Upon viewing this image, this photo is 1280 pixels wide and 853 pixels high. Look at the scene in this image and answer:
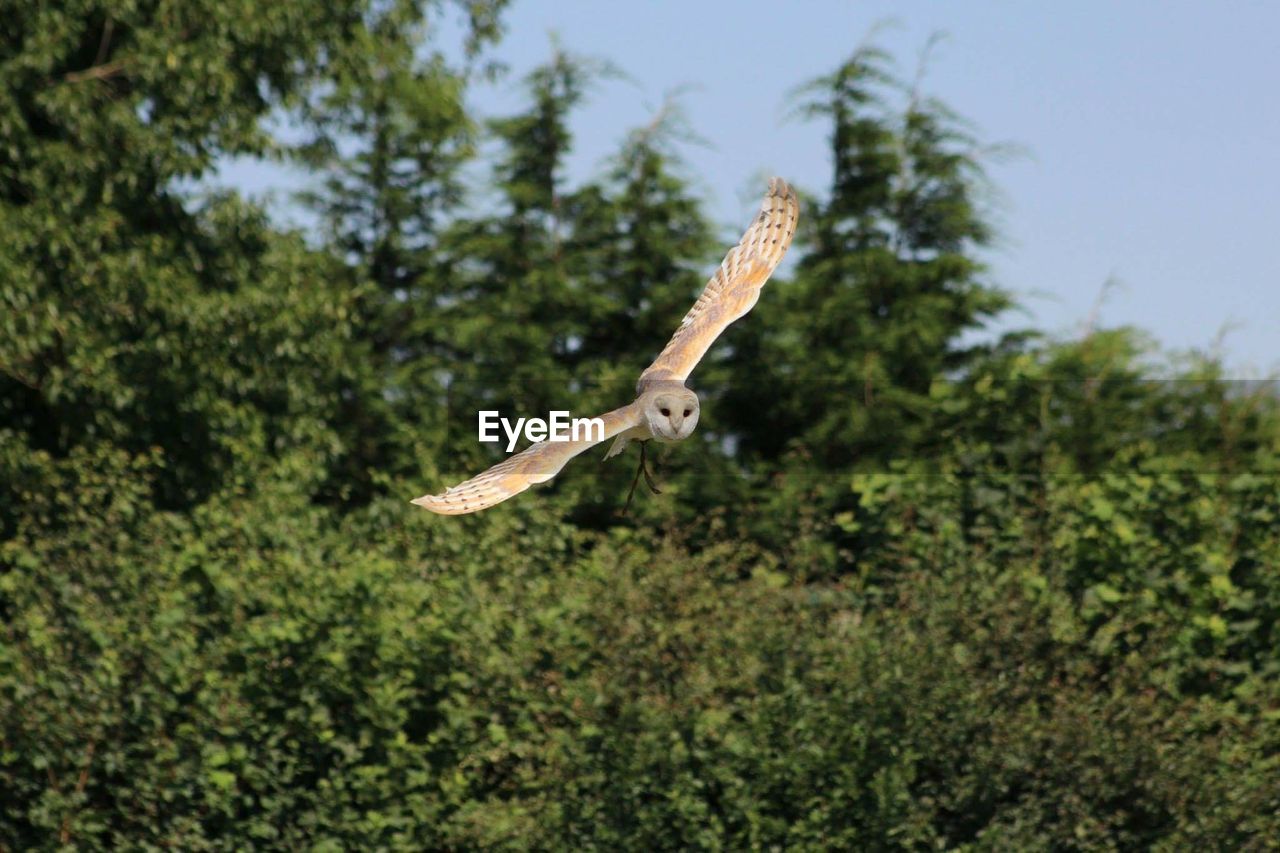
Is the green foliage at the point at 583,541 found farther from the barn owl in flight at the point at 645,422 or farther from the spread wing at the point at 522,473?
the spread wing at the point at 522,473

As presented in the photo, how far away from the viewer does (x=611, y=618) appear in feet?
30.4

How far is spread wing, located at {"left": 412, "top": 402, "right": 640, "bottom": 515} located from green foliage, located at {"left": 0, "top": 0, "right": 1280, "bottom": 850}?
595 cm

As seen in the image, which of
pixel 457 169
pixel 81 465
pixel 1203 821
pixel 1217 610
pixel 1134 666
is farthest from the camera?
pixel 457 169

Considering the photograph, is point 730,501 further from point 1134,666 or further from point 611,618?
point 1134,666

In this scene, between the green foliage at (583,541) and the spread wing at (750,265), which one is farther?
the green foliage at (583,541)

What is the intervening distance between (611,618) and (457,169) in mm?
7800

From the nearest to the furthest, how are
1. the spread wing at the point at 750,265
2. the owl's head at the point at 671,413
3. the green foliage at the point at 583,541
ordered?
the owl's head at the point at 671,413 < the spread wing at the point at 750,265 < the green foliage at the point at 583,541

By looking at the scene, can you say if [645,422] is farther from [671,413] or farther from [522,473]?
[522,473]

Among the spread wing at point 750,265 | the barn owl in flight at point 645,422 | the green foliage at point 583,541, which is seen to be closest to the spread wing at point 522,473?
the barn owl in flight at point 645,422

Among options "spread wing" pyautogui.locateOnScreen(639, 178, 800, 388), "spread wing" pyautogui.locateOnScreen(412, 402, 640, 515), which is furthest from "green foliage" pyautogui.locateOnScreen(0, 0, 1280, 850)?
"spread wing" pyautogui.locateOnScreen(412, 402, 640, 515)

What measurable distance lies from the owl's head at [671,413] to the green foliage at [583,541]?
608cm

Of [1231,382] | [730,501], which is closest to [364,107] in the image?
[730,501]

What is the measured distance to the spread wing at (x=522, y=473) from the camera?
2.49 meters

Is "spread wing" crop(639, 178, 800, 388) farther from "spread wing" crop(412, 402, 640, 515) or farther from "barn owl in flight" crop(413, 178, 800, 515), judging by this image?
"spread wing" crop(412, 402, 640, 515)
